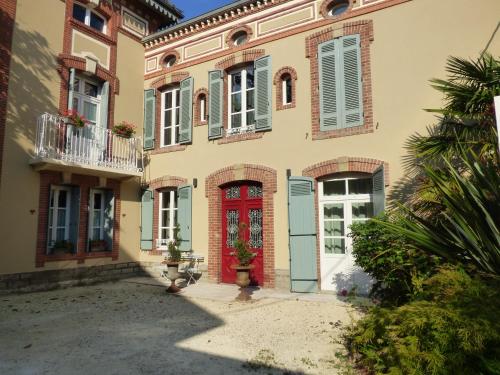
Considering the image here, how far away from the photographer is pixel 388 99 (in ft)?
23.7

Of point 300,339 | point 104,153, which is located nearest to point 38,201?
point 104,153

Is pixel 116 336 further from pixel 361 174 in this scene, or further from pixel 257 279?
pixel 361 174

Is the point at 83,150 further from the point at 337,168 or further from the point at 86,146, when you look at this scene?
the point at 337,168

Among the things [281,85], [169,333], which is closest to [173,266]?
[169,333]

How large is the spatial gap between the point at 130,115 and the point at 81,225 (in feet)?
11.2

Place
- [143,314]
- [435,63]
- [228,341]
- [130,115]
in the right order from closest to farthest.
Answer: [228,341], [143,314], [435,63], [130,115]

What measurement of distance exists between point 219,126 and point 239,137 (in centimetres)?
68

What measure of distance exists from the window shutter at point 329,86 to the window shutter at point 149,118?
4.96m

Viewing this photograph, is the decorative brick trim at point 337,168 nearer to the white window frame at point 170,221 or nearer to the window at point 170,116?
the white window frame at point 170,221

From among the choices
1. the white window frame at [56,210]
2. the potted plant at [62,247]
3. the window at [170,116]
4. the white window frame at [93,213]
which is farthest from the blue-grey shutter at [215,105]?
the potted plant at [62,247]

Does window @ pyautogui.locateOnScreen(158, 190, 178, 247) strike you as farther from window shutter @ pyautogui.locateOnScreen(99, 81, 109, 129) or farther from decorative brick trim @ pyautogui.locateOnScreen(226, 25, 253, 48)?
decorative brick trim @ pyautogui.locateOnScreen(226, 25, 253, 48)

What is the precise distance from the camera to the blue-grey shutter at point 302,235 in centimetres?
758

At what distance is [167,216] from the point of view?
10172mm

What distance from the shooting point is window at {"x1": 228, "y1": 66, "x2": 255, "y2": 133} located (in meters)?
9.02
